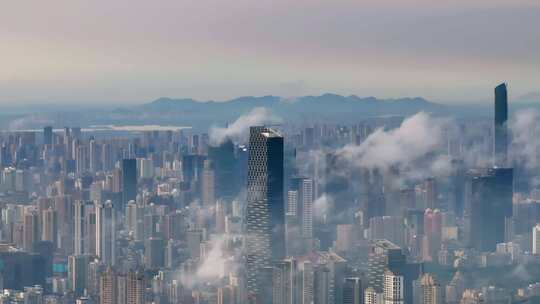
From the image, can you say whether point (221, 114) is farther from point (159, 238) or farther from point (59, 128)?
point (159, 238)

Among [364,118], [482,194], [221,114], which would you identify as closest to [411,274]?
[364,118]

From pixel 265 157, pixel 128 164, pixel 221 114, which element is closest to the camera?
pixel 221 114

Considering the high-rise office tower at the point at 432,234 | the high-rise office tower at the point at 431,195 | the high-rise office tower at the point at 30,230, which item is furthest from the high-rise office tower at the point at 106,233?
the high-rise office tower at the point at 431,195

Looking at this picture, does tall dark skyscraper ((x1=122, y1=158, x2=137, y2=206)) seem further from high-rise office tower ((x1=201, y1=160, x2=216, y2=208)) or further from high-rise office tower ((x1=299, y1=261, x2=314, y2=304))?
high-rise office tower ((x1=299, y1=261, x2=314, y2=304))

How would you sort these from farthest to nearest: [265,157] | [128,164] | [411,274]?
1. [128,164]
2. [265,157]
3. [411,274]

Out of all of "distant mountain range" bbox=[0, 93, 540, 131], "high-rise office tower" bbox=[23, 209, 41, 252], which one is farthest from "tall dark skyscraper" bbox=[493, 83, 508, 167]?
"high-rise office tower" bbox=[23, 209, 41, 252]
